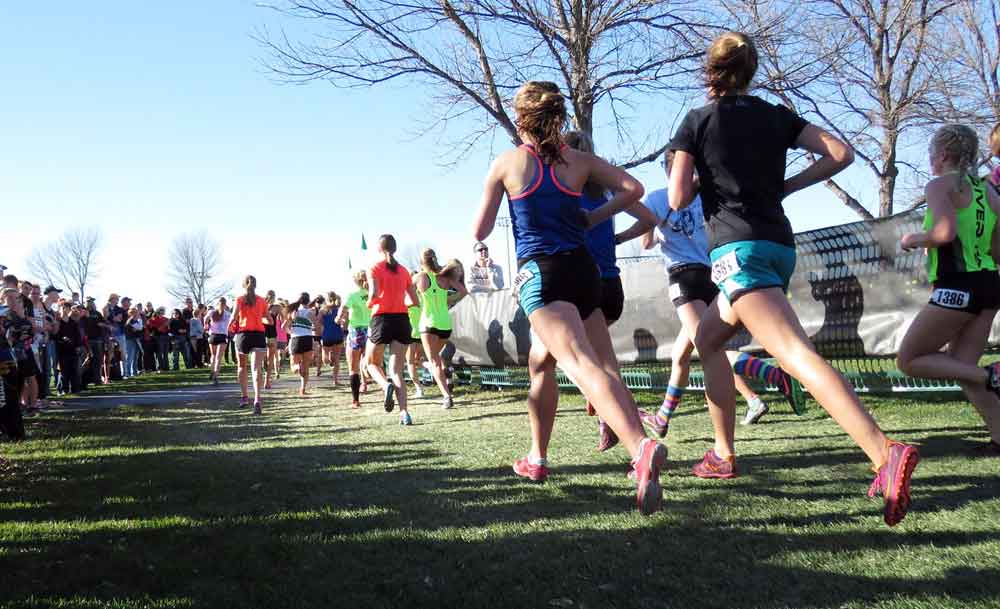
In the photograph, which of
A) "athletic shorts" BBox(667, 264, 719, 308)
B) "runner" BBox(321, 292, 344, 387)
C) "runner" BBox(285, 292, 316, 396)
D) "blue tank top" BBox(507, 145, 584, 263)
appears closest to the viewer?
"blue tank top" BBox(507, 145, 584, 263)

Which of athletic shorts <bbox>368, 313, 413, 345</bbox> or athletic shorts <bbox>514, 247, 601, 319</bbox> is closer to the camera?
athletic shorts <bbox>514, 247, 601, 319</bbox>

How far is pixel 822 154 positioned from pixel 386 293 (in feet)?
20.6

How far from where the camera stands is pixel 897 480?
108 inches

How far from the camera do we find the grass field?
2.85 metres

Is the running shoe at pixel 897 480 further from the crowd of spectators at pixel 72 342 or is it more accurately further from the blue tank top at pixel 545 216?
the crowd of spectators at pixel 72 342

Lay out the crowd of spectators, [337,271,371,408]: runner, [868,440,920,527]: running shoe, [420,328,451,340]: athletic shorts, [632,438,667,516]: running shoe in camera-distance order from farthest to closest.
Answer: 1. [337,271,371,408]: runner
2. [420,328,451,340]: athletic shorts
3. the crowd of spectators
4. [632,438,667,516]: running shoe
5. [868,440,920,527]: running shoe

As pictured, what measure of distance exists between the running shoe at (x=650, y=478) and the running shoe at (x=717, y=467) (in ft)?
5.03

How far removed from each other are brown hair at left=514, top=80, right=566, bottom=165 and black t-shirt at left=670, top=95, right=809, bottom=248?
685 mm

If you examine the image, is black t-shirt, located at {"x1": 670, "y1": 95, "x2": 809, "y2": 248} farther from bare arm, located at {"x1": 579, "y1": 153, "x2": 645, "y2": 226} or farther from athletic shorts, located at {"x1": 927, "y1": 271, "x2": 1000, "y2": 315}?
athletic shorts, located at {"x1": 927, "y1": 271, "x2": 1000, "y2": 315}

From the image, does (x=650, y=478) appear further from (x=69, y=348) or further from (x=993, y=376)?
(x=69, y=348)

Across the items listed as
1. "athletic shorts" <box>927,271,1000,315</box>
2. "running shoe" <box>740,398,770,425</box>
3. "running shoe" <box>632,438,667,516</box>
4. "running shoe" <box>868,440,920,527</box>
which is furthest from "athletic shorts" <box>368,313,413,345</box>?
"running shoe" <box>868,440,920,527</box>

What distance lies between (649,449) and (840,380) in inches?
30.4

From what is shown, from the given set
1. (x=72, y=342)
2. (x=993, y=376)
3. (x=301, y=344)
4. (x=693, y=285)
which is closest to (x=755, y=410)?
(x=693, y=285)

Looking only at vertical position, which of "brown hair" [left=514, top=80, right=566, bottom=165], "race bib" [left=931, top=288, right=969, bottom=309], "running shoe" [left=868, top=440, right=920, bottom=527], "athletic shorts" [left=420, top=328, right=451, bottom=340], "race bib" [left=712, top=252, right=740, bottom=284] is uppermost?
"brown hair" [left=514, top=80, right=566, bottom=165]
